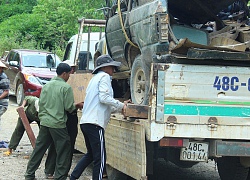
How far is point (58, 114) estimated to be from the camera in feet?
22.1

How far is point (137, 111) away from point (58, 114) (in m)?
1.41

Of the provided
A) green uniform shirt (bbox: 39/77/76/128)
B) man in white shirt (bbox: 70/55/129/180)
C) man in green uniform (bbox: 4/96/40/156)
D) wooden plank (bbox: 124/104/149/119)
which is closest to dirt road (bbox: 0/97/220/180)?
man in green uniform (bbox: 4/96/40/156)

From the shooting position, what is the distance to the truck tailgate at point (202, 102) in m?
5.55

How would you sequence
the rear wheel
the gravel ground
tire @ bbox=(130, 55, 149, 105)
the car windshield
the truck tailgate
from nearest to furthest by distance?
the truck tailgate → the rear wheel → tire @ bbox=(130, 55, 149, 105) → the gravel ground → the car windshield

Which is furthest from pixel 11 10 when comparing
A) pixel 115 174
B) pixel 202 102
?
pixel 202 102

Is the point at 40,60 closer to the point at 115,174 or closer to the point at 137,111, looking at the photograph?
the point at 115,174

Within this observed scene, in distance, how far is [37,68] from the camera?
55.0ft

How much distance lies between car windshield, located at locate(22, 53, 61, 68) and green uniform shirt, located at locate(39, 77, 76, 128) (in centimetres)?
1038

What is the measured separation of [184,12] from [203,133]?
2.83 meters

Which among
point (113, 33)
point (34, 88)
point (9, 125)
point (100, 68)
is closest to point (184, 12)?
point (113, 33)

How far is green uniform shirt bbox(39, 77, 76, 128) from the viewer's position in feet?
22.1

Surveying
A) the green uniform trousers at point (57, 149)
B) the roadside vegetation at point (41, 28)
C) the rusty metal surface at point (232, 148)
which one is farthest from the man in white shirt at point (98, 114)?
the roadside vegetation at point (41, 28)

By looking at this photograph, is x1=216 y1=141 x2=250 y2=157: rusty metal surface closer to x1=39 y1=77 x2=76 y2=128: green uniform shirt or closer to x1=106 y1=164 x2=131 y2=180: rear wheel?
x1=106 y1=164 x2=131 y2=180: rear wheel


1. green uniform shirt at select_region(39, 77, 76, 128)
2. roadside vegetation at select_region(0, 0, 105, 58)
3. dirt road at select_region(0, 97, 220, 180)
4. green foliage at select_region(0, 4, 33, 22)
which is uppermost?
green foliage at select_region(0, 4, 33, 22)
